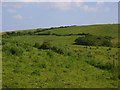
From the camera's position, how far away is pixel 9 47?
24.1m

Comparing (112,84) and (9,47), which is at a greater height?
(9,47)

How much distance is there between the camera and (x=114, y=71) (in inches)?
914

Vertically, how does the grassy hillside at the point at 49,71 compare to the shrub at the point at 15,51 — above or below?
below

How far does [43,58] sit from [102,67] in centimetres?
478

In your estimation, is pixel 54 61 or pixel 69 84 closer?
pixel 69 84

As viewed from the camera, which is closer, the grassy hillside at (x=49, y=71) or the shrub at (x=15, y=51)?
the grassy hillside at (x=49, y=71)

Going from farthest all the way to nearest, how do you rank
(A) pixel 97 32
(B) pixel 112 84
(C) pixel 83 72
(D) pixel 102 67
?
(A) pixel 97 32 → (D) pixel 102 67 → (C) pixel 83 72 → (B) pixel 112 84

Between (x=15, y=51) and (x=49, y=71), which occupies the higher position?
(x=15, y=51)

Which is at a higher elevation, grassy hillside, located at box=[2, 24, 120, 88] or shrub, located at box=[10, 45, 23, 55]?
shrub, located at box=[10, 45, 23, 55]

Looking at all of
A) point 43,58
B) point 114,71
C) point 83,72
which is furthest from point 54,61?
point 114,71

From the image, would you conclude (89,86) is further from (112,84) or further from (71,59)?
(71,59)

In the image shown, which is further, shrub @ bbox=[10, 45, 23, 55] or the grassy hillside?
shrub @ bbox=[10, 45, 23, 55]

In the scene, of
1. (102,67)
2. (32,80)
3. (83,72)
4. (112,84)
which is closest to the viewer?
(32,80)

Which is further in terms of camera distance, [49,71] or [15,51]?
[15,51]
